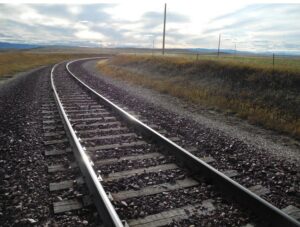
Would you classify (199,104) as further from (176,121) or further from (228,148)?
(228,148)

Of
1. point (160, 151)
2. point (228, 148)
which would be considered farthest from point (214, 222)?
point (228, 148)

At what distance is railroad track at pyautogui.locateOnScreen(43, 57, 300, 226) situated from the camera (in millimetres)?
3562

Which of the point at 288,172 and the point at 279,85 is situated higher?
the point at 279,85

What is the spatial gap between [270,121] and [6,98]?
10773mm

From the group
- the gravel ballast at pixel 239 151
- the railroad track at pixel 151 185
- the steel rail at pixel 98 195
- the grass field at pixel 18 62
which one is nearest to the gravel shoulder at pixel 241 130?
the gravel ballast at pixel 239 151

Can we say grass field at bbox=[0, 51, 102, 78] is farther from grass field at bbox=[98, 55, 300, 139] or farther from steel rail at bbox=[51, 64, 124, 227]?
steel rail at bbox=[51, 64, 124, 227]

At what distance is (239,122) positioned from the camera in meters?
9.25

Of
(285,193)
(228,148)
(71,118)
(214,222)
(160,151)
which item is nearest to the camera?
(214,222)

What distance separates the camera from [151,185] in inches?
176

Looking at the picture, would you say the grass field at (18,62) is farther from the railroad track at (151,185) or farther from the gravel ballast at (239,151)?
the railroad track at (151,185)

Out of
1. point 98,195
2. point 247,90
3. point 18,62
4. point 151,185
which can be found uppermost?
point 18,62

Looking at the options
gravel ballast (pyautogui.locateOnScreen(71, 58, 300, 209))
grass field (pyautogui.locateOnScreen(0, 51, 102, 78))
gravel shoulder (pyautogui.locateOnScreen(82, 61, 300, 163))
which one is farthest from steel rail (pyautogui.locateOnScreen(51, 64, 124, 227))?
grass field (pyautogui.locateOnScreen(0, 51, 102, 78))

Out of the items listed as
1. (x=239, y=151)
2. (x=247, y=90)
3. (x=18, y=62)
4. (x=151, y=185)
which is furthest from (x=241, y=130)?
(x=18, y=62)

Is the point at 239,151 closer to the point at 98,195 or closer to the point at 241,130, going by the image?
the point at 241,130
